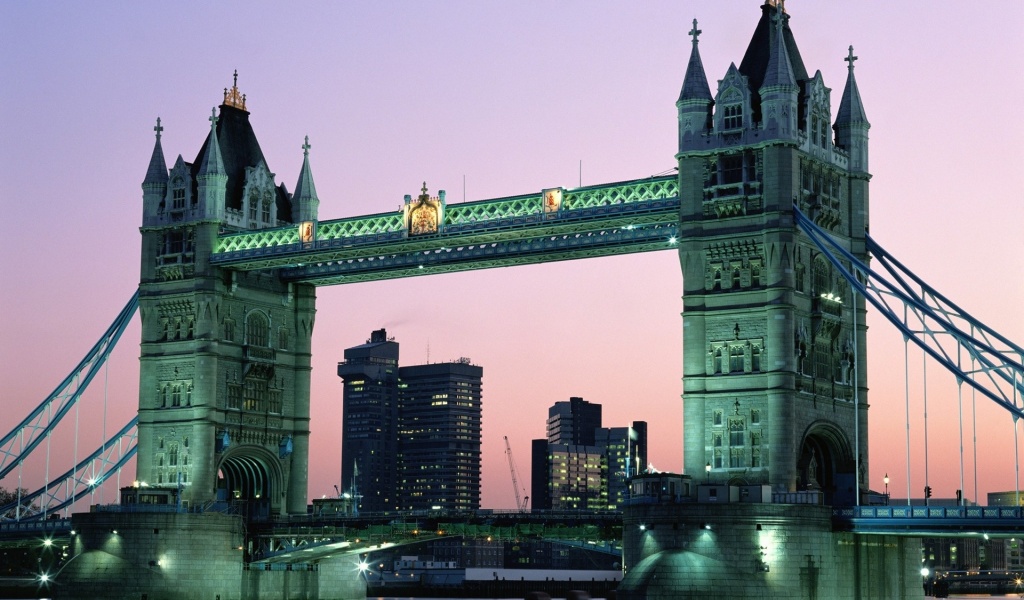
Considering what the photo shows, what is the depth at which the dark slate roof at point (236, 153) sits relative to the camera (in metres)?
123

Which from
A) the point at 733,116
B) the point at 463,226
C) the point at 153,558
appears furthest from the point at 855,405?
the point at 153,558

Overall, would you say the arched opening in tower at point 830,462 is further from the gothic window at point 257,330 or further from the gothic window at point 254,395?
the gothic window at point 257,330

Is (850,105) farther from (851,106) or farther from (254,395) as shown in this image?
(254,395)

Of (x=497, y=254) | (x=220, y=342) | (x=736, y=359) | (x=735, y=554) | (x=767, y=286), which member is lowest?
(x=735, y=554)

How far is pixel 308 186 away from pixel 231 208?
7.33m

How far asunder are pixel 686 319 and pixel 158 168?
44.7m

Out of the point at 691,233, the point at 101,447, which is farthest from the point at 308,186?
the point at 691,233

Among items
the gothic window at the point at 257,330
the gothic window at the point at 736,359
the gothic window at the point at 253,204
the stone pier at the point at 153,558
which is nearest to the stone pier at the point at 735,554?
the gothic window at the point at 736,359

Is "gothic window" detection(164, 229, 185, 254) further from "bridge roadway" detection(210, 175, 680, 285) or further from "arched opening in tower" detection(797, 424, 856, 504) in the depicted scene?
"arched opening in tower" detection(797, 424, 856, 504)

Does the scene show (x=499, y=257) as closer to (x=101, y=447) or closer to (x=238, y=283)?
(x=238, y=283)

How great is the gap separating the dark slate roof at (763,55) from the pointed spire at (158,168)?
145 feet

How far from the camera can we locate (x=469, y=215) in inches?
4274

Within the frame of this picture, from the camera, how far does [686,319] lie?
3866 inches

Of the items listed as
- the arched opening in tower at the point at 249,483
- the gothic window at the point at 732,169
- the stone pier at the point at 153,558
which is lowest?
the stone pier at the point at 153,558
